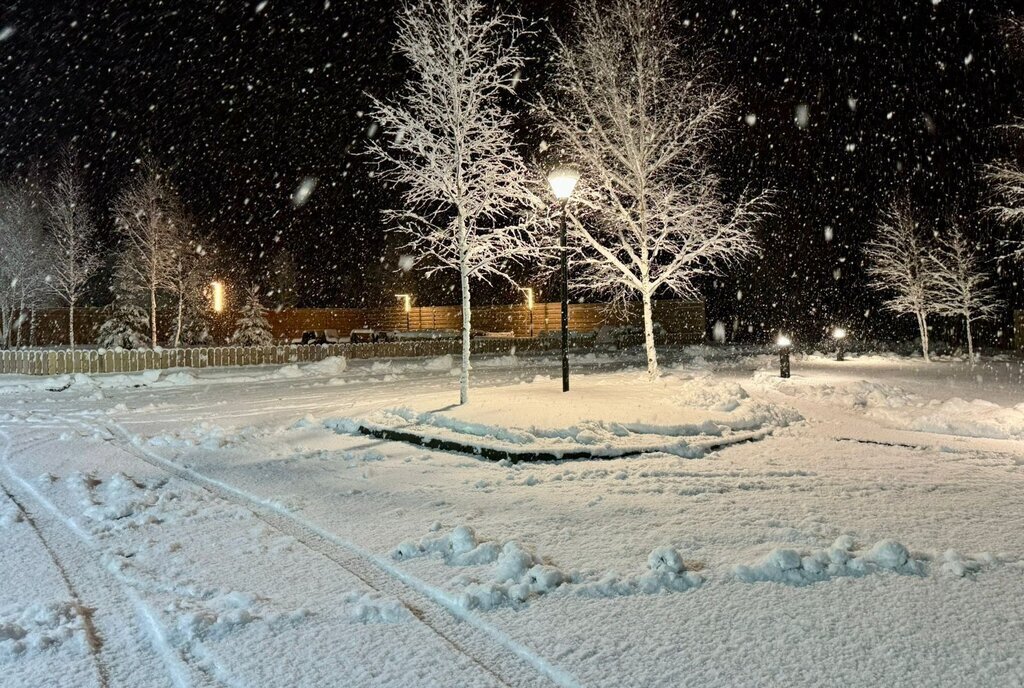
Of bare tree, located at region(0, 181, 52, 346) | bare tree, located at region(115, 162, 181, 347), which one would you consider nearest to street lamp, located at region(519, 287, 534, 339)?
bare tree, located at region(115, 162, 181, 347)

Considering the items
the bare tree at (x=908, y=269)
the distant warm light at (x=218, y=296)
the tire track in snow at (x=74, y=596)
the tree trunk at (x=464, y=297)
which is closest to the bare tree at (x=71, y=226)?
the distant warm light at (x=218, y=296)

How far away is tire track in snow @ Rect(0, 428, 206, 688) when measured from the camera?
389 centimetres

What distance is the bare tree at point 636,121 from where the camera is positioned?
1761 centimetres

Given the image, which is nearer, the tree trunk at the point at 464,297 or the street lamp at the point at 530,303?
the tree trunk at the point at 464,297

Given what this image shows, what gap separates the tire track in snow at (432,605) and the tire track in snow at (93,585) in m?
1.38

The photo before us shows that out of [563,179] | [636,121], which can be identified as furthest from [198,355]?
[563,179]

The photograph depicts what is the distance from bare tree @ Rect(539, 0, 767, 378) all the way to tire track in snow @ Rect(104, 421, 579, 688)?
1233 centimetres

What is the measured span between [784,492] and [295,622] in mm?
5046

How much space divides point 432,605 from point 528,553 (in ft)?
3.00

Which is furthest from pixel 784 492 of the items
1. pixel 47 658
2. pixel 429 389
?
pixel 429 389

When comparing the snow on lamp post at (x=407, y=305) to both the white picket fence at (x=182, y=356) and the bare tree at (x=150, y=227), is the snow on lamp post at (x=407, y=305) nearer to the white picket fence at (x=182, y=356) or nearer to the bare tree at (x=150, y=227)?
the white picket fence at (x=182, y=356)

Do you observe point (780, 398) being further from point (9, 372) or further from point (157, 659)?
point (9, 372)

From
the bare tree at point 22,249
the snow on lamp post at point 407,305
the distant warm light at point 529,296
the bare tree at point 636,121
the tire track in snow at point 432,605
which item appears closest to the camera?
the tire track in snow at point 432,605

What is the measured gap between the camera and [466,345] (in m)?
13.8
